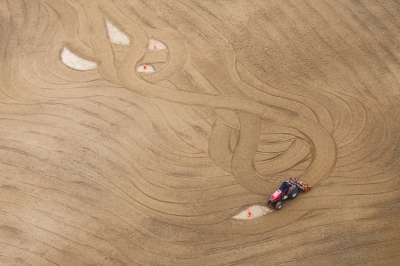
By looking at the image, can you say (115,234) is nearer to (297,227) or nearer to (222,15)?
(297,227)

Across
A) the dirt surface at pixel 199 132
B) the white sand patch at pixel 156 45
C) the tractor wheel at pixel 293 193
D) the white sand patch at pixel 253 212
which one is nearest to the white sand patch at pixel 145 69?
the dirt surface at pixel 199 132

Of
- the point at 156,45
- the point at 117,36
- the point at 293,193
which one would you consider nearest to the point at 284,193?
the point at 293,193

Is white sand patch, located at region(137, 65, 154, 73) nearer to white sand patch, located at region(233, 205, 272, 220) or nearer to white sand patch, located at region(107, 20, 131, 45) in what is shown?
white sand patch, located at region(107, 20, 131, 45)

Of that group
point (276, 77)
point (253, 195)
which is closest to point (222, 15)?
point (276, 77)

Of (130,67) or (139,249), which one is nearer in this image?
(139,249)

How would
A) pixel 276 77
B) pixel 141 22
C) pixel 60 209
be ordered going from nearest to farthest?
pixel 60 209, pixel 276 77, pixel 141 22

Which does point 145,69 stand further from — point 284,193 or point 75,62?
point 284,193
